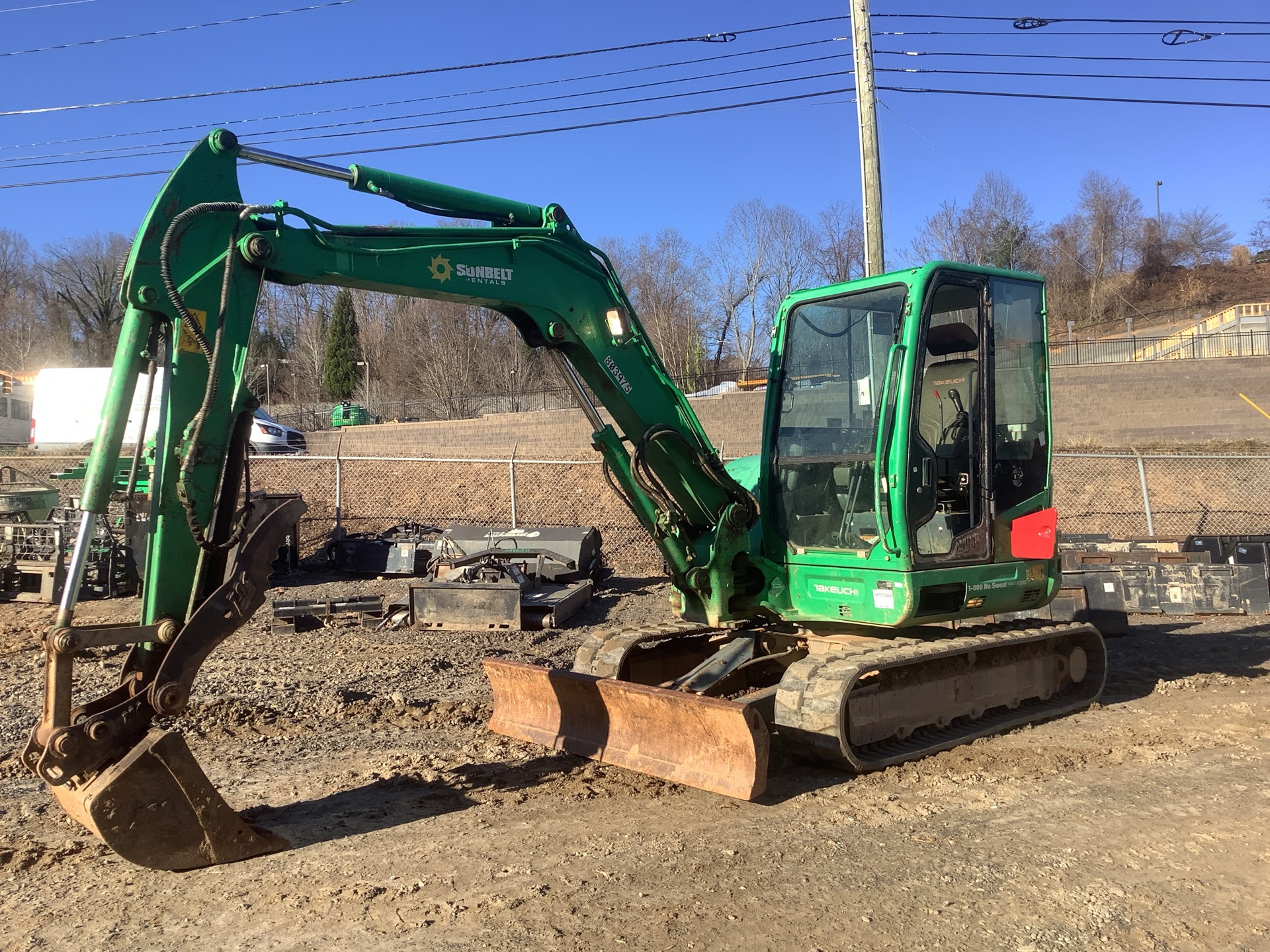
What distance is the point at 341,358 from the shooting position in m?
54.7

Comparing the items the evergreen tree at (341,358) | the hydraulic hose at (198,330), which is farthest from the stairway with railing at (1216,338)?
the evergreen tree at (341,358)

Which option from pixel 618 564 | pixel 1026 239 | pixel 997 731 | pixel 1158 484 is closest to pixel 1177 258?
pixel 1026 239

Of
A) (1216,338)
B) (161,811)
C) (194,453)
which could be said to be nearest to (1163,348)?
(1216,338)

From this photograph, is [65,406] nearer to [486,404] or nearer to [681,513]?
[486,404]

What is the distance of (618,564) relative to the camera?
626 inches

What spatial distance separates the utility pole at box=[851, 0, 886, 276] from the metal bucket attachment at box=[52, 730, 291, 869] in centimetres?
884

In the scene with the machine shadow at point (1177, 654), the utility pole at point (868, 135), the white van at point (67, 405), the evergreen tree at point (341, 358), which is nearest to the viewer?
the machine shadow at point (1177, 654)

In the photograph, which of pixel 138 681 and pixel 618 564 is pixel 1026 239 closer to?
pixel 618 564

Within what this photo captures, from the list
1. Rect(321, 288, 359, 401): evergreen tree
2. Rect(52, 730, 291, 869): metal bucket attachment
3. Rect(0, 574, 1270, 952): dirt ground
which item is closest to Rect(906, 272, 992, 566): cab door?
Rect(0, 574, 1270, 952): dirt ground

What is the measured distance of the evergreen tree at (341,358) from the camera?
54.7m

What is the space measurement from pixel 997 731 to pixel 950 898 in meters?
2.70

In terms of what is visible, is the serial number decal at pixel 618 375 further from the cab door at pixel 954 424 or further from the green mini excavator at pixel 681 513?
the cab door at pixel 954 424

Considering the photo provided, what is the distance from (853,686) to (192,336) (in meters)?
3.84

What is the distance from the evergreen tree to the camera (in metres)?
54.7
